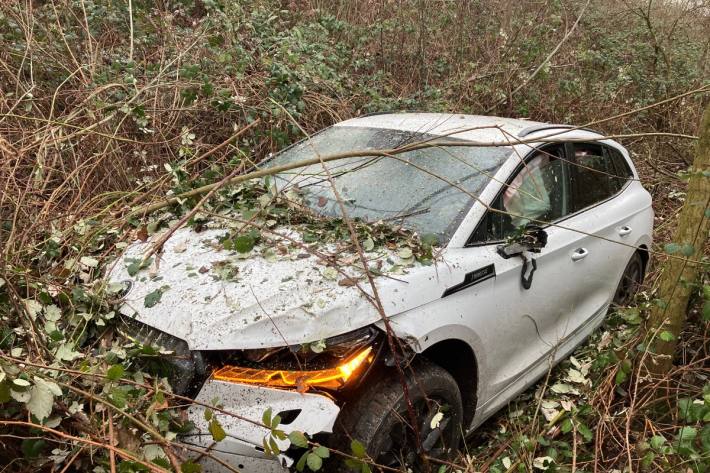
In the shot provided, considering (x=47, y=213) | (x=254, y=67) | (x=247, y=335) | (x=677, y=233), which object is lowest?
(x=677, y=233)

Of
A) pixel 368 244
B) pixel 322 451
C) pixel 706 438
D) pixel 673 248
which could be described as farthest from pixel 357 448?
pixel 673 248

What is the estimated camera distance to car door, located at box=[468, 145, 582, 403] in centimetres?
282

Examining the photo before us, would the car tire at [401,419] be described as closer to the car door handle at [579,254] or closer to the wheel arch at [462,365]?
the wheel arch at [462,365]

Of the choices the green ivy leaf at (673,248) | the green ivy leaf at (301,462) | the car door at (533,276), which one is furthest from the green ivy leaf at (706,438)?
the green ivy leaf at (301,462)

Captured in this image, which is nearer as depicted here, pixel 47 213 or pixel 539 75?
pixel 47 213

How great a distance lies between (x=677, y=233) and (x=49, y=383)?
290 cm

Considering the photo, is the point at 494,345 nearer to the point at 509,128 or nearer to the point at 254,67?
the point at 509,128

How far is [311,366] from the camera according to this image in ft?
7.27

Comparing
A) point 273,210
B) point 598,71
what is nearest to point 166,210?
point 273,210

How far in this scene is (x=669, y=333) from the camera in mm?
2697

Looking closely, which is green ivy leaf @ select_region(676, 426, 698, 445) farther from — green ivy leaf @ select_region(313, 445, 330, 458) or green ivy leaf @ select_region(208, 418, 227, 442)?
green ivy leaf @ select_region(208, 418, 227, 442)

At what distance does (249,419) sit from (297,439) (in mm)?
265

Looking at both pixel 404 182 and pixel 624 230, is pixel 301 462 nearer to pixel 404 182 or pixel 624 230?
pixel 404 182

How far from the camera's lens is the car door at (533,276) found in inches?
111
